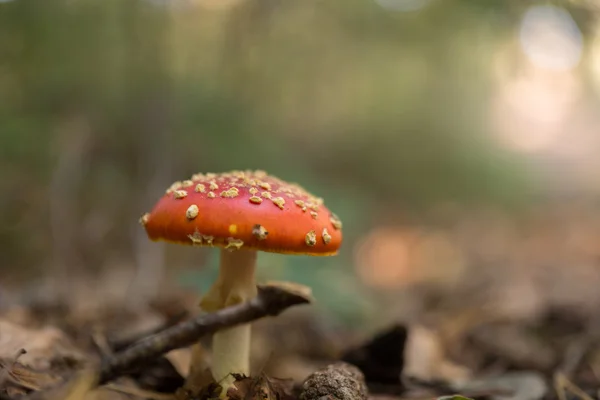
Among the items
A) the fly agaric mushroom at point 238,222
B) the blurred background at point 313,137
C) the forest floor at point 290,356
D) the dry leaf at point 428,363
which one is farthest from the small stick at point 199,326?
the blurred background at point 313,137

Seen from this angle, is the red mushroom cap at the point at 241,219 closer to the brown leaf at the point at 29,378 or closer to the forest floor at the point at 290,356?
the forest floor at the point at 290,356

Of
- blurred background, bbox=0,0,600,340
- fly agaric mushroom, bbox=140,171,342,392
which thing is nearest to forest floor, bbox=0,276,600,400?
fly agaric mushroom, bbox=140,171,342,392

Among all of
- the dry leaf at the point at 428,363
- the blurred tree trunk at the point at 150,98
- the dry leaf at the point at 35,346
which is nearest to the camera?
the dry leaf at the point at 35,346

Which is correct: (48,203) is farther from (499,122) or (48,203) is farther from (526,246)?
(499,122)

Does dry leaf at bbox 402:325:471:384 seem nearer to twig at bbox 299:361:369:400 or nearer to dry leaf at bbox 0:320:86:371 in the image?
twig at bbox 299:361:369:400

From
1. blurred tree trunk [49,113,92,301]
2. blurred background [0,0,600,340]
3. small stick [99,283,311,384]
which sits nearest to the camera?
small stick [99,283,311,384]

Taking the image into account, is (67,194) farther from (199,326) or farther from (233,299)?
(199,326)

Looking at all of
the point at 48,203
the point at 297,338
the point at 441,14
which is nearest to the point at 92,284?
the point at 48,203
